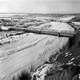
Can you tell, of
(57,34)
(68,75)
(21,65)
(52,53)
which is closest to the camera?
(68,75)

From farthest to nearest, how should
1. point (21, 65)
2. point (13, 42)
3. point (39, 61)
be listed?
point (13, 42)
point (39, 61)
point (21, 65)

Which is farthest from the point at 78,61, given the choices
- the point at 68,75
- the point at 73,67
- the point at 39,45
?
the point at 39,45

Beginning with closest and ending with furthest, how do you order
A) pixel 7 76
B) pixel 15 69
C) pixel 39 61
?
pixel 7 76
pixel 15 69
pixel 39 61

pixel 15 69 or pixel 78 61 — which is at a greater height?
pixel 78 61

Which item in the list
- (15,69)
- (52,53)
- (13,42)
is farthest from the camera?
(13,42)

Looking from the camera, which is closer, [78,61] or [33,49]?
Answer: [78,61]

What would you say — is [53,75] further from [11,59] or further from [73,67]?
[11,59]

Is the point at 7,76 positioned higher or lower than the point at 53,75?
lower

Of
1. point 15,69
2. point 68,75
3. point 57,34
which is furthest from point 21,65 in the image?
point 57,34

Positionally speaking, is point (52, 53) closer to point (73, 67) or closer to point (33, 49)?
point (33, 49)
